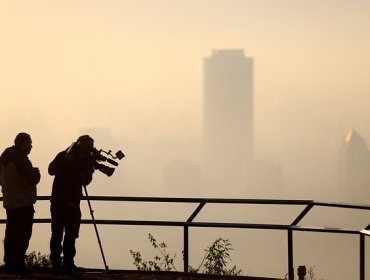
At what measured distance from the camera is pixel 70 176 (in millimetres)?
11359

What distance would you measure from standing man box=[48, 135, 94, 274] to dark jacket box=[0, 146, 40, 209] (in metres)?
0.35

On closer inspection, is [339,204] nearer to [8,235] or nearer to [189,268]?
[189,268]

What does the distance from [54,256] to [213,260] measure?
A: 268cm

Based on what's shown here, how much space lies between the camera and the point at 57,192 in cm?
1139

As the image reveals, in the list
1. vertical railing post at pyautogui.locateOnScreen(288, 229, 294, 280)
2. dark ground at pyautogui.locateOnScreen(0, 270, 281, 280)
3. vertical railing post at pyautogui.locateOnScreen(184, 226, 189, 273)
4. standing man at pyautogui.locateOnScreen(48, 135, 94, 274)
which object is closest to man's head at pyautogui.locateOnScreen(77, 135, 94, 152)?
standing man at pyautogui.locateOnScreen(48, 135, 94, 274)

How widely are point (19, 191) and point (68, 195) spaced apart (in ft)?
2.18

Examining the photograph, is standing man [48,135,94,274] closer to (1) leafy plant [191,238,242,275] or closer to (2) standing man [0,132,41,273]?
(2) standing man [0,132,41,273]

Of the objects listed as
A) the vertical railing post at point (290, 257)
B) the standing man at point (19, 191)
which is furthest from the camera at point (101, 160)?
the vertical railing post at point (290, 257)

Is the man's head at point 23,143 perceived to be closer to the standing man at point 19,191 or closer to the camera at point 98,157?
the standing man at point 19,191

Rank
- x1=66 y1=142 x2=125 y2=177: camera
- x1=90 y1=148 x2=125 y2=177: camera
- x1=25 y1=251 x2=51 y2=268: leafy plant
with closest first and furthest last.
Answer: x1=66 y1=142 x2=125 y2=177: camera
x1=90 y1=148 x2=125 y2=177: camera
x1=25 y1=251 x2=51 y2=268: leafy plant

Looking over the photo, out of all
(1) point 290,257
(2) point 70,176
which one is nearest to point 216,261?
(1) point 290,257

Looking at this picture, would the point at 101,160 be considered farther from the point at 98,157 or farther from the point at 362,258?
the point at 362,258

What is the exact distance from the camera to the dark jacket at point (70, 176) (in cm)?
1126

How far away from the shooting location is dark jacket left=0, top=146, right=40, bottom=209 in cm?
1141
